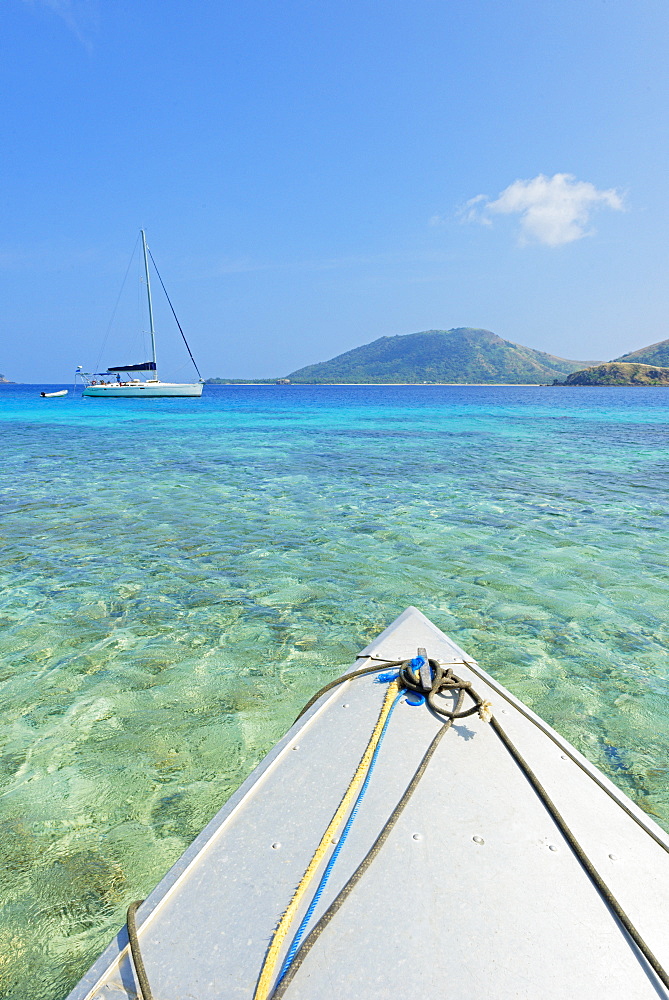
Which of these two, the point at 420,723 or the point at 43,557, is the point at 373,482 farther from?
the point at 420,723

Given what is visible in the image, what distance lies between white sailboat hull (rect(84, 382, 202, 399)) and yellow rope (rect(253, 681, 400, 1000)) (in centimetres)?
5633

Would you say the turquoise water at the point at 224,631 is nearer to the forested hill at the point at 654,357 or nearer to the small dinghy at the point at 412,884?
the small dinghy at the point at 412,884

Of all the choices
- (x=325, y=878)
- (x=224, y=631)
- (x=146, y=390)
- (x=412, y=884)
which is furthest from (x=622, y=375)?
(x=325, y=878)

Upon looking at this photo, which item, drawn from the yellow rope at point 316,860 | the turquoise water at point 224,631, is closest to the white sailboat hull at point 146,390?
the turquoise water at point 224,631

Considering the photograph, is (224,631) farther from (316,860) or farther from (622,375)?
(622,375)

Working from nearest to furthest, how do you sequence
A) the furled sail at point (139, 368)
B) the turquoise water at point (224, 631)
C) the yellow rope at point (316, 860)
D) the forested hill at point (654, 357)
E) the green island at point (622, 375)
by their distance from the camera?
the yellow rope at point (316, 860), the turquoise water at point (224, 631), the furled sail at point (139, 368), the green island at point (622, 375), the forested hill at point (654, 357)

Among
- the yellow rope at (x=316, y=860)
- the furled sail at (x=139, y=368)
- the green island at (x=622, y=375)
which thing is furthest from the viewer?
the green island at (x=622, y=375)

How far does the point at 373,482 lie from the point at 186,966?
11774mm

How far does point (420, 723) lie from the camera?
264 centimetres

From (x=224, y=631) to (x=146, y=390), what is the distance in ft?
178

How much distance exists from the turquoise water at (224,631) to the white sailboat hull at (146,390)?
44516 mm

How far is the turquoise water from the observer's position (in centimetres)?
287

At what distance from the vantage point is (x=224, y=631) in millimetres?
5258

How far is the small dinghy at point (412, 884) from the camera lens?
1514 mm
